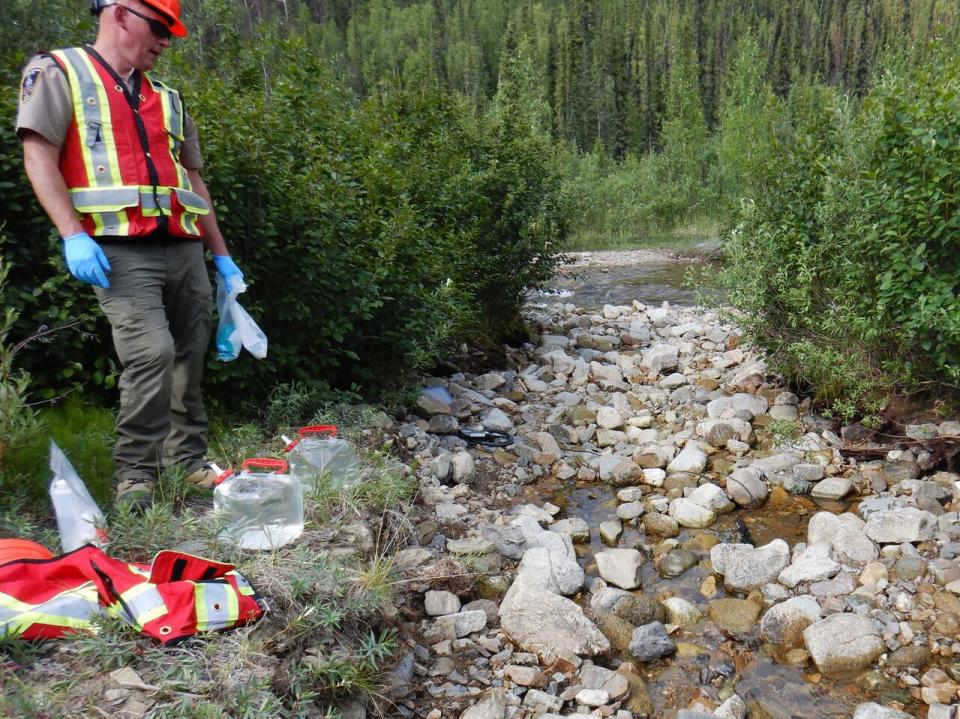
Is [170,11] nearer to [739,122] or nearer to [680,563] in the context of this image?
[680,563]

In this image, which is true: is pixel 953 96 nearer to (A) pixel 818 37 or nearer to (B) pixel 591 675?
(B) pixel 591 675

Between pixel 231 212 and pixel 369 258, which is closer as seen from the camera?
pixel 231 212

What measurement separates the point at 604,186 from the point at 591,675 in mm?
26817

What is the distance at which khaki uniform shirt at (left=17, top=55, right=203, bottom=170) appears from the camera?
9.96 ft

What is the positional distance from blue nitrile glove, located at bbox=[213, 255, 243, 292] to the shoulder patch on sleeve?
122 centimetres

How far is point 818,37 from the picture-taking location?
5416 cm

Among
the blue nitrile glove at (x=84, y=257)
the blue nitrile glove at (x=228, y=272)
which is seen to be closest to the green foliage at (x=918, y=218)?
the blue nitrile glove at (x=228, y=272)

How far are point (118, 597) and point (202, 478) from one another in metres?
1.28

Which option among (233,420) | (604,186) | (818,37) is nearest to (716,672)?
(233,420)

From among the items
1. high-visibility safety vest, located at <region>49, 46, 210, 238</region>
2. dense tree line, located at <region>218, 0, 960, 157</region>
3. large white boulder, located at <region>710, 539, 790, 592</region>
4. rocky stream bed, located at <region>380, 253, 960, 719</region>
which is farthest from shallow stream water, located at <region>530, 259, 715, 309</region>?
dense tree line, located at <region>218, 0, 960, 157</region>

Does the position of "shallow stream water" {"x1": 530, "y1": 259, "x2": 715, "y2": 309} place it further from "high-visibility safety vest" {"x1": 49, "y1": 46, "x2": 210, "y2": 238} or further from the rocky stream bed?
"high-visibility safety vest" {"x1": 49, "y1": 46, "x2": 210, "y2": 238}

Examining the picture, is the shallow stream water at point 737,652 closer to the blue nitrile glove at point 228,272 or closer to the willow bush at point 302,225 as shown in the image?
the willow bush at point 302,225

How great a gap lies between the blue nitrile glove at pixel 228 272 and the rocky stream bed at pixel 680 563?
1.82 meters

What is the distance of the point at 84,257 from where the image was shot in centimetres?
313
